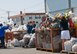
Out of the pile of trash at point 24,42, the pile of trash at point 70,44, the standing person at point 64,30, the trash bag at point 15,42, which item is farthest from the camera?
the trash bag at point 15,42

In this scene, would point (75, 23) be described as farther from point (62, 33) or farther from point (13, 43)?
point (13, 43)

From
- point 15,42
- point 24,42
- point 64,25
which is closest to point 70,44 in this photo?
point 64,25

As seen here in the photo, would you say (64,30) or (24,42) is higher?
(64,30)

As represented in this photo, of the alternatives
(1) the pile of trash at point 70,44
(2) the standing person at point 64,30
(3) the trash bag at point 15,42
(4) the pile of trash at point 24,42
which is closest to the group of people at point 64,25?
(2) the standing person at point 64,30

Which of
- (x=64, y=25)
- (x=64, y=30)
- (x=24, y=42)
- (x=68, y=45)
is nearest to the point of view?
(x=68, y=45)

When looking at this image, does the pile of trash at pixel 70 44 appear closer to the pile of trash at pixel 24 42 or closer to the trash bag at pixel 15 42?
the pile of trash at pixel 24 42

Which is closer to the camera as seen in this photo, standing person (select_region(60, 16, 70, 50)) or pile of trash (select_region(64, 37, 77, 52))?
pile of trash (select_region(64, 37, 77, 52))

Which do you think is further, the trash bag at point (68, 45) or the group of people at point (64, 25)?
the group of people at point (64, 25)

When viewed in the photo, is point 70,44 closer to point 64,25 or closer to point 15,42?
point 64,25

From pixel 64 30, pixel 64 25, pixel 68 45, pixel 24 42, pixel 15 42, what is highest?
pixel 64 25

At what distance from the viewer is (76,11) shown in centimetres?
1919

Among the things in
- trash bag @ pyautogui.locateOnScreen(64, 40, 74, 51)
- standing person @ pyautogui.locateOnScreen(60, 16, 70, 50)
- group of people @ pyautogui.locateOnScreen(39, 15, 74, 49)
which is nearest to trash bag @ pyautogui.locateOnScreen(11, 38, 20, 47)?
group of people @ pyautogui.locateOnScreen(39, 15, 74, 49)

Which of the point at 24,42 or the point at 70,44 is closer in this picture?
the point at 70,44

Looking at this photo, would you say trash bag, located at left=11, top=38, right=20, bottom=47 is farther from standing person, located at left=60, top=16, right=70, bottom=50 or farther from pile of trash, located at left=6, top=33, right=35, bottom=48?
standing person, located at left=60, top=16, right=70, bottom=50
